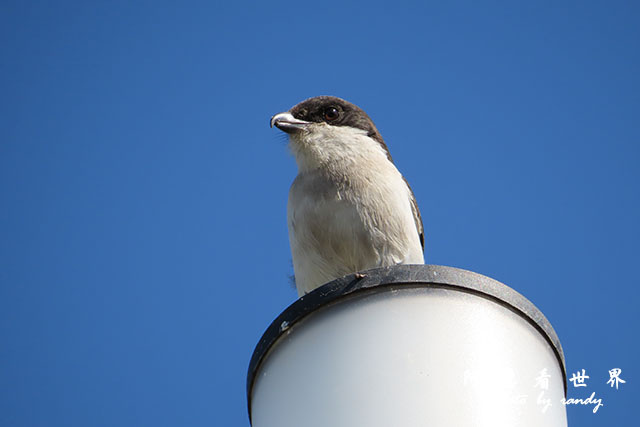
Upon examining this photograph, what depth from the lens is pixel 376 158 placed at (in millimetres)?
6641

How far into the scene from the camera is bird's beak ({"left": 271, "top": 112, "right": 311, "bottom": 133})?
22.4ft

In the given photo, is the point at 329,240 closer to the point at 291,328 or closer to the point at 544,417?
the point at 291,328

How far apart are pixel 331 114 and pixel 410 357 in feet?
13.2

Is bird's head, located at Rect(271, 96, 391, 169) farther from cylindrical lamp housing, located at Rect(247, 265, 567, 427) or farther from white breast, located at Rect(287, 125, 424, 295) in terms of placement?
cylindrical lamp housing, located at Rect(247, 265, 567, 427)

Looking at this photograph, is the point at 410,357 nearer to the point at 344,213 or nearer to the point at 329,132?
the point at 344,213

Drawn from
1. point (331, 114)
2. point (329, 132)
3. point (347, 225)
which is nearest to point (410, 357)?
point (347, 225)

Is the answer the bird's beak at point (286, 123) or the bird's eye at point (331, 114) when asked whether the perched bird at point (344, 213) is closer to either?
the bird's beak at point (286, 123)

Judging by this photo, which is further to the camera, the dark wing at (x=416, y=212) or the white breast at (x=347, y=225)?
the dark wing at (x=416, y=212)

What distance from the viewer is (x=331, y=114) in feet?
23.2

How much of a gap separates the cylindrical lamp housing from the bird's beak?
3.23m

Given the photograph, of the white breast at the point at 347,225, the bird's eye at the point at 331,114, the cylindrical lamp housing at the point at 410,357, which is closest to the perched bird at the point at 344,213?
the white breast at the point at 347,225

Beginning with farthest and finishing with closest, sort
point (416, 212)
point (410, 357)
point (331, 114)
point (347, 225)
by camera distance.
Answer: point (416, 212)
point (331, 114)
point (347, 225)
point (410, 357)

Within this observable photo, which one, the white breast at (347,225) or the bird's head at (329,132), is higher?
the bird's head at (329,132)

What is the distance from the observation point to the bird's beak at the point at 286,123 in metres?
6.83
